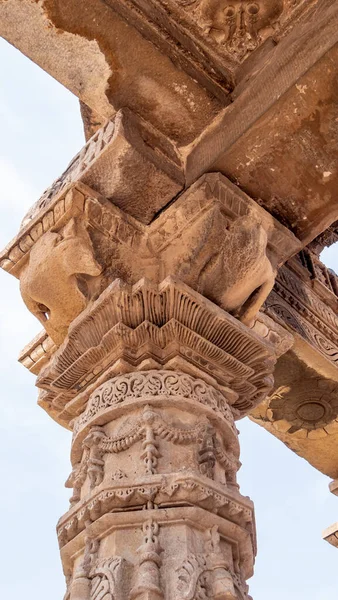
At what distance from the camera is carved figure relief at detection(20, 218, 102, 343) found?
4852 mm

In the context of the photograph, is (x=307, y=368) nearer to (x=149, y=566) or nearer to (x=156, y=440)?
(x=156, y=440)

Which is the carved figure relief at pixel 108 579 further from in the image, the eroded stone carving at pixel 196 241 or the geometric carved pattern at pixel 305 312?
the geometric carved pattern at pixel 305 312

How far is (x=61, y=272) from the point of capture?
16.0 feet

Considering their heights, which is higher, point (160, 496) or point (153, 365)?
point (153, 365)

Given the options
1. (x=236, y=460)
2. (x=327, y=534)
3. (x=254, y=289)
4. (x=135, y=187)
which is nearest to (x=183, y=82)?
(x=135, y=187)

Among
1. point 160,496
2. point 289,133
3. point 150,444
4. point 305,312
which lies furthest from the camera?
point 305,312

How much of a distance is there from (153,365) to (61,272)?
73cm

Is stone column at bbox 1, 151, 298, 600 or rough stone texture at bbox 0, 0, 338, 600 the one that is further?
rough stone texture at bbox 0, 0, 338, 600

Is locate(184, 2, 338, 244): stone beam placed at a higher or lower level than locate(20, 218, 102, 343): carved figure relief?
higher

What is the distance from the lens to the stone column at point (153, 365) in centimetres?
387

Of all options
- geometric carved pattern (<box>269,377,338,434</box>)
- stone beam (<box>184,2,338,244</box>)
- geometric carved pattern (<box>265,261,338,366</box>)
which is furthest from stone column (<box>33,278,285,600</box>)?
geometric carved pattern (<box>269,377,338,434</box>)

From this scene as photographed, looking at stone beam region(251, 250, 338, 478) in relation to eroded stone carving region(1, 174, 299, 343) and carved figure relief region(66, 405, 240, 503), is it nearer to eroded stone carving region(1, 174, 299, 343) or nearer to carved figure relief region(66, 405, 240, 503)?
eroded stone carving region(1, 174, 299, 343)

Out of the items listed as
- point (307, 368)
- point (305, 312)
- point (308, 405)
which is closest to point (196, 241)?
point (307, 368)

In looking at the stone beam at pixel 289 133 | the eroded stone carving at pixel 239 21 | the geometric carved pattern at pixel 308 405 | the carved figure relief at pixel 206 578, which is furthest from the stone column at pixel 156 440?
the geometric carved pattern at pixel 308 405
